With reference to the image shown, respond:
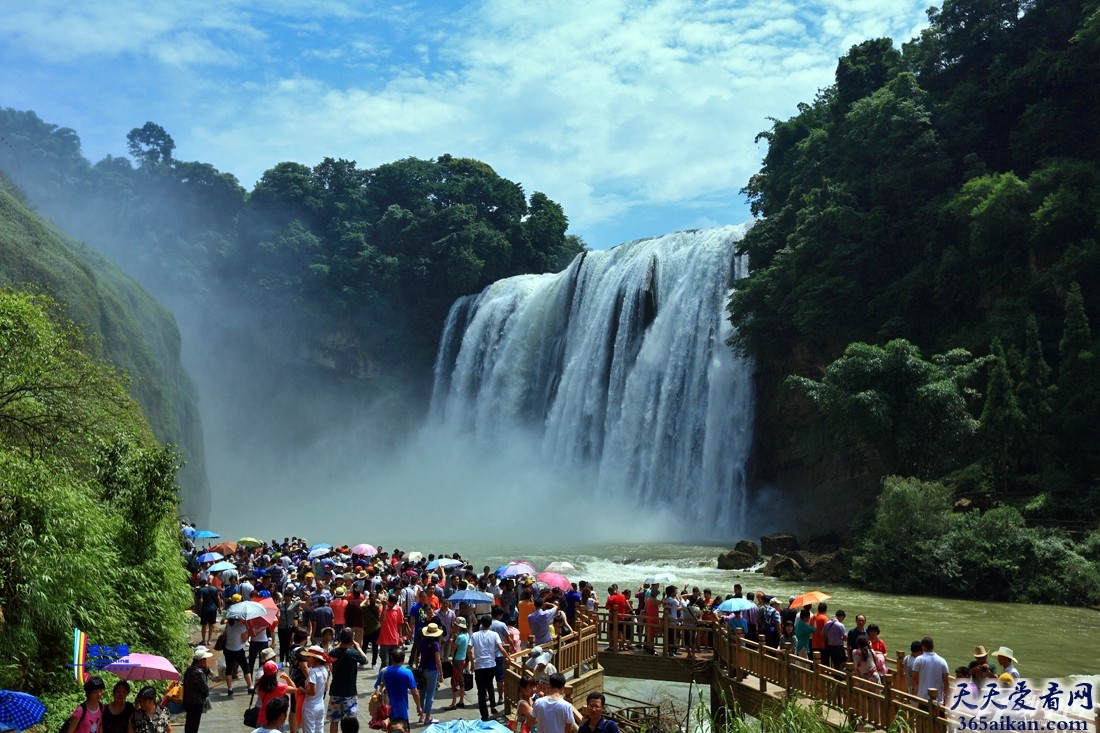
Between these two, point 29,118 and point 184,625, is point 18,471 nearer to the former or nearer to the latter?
point 184,625

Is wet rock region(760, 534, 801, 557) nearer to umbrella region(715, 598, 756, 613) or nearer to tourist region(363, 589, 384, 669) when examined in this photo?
umbrella region(715, 598, 756, 613)

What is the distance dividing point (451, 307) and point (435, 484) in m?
13.5

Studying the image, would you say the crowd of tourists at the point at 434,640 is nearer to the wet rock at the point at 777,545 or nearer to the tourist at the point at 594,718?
the tourist at the point at 594,718

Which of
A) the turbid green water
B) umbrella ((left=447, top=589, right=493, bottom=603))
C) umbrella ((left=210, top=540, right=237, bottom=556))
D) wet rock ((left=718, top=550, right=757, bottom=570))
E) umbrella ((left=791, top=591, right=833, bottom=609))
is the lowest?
the turbid green water

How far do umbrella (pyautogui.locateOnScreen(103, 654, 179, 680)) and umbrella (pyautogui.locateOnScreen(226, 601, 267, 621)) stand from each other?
279cm

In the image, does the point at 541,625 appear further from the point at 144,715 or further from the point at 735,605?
the point at 144,715

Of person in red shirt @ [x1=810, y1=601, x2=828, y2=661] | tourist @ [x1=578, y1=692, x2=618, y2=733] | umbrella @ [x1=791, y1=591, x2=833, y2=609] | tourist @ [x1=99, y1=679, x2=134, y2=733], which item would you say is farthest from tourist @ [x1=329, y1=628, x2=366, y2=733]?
umbrella @ [x1=791, y1=591, x2=833, y2=609]

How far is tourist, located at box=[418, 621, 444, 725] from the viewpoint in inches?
468

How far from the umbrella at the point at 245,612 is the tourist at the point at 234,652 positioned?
0.67 feet

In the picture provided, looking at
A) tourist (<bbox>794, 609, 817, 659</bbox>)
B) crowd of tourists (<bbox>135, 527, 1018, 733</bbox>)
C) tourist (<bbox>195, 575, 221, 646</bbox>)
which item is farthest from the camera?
tourist (<bbox>195, 575, 221, 646</bbox>)

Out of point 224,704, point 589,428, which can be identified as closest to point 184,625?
point 224,704

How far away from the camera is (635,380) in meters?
44.7

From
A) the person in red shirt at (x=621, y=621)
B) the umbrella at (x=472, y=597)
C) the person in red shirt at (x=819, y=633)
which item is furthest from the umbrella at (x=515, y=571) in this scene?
the person in red shirt at (x=819, y=633)

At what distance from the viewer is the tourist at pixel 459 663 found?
41.3 ft
